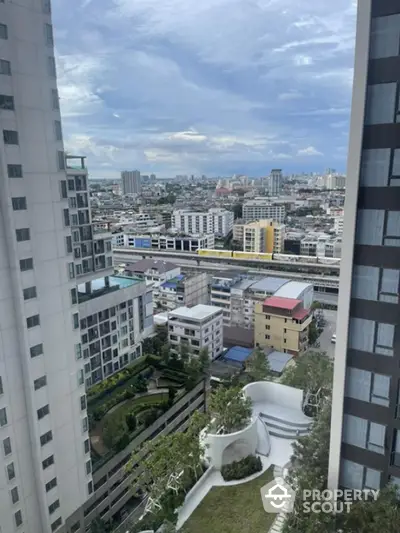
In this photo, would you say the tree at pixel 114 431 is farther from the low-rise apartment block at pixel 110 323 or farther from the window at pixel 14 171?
the window at pixel 14 171

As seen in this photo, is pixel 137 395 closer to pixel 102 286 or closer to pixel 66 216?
pixel 102 286

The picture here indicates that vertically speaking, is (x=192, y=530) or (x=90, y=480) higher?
(x=192, y=530)

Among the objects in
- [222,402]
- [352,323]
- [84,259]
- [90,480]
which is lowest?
[90,480]

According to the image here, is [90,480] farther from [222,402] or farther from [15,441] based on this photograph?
[222,402]

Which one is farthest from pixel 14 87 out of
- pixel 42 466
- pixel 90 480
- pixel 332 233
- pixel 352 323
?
pixel 332 233

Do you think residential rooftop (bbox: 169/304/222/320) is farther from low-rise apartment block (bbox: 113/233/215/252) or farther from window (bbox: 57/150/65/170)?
low-rise apartment block (bbox: 113/233/215/252)

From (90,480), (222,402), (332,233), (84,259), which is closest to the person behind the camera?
(222,402)

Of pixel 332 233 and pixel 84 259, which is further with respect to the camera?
pixel 332 233
